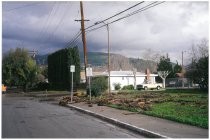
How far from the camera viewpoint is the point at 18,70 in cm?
6738

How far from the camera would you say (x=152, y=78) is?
265 ft

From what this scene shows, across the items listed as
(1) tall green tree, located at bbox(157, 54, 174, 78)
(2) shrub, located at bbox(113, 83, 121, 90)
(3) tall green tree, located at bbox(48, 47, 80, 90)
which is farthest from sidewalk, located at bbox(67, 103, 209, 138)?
(1) tall green tree, located at bbox(157, 54, 174, 78)

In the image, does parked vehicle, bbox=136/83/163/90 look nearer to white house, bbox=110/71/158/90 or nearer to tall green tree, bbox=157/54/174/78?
white house, bbox=110/71/158/90

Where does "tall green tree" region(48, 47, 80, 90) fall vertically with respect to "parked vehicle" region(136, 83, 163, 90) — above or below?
above

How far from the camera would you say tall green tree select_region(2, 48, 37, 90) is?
66562 millimetres

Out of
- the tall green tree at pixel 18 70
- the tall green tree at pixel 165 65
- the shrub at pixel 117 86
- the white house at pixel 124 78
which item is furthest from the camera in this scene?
the tall green tree at pixel 165 65

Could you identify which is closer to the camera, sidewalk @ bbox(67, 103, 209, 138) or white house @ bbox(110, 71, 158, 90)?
sidewalk @ bbox(67, 103, 209, 138)

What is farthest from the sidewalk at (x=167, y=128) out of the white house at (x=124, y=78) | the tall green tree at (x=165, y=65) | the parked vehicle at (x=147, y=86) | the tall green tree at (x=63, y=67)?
the tall green tree at (x=165, y=65)

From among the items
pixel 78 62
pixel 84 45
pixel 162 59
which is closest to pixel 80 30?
pixel 84 45

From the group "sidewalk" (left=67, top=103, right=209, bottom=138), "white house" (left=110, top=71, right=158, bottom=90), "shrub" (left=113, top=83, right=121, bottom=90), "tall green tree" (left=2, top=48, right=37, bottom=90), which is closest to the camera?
"sidewalk" (left=67, top=103, right=209, bottom=138)

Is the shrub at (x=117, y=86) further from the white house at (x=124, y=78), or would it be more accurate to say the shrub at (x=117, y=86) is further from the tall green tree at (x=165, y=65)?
the tall green tree at (x=165, y=65)

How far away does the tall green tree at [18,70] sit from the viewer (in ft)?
218

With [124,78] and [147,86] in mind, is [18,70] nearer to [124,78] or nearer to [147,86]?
[124,78]

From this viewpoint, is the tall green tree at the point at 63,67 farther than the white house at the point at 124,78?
No
